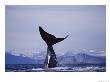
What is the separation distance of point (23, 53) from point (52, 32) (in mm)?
371

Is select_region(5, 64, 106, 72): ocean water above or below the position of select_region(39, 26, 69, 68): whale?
below

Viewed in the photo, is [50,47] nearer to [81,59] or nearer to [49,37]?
[49,37]

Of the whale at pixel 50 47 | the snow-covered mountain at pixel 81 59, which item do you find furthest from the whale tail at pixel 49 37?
the snow-covered mountain at pixel 81 59

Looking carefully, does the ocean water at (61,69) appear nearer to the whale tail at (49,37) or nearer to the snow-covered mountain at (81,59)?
the snow-covered mountain at (81,59)

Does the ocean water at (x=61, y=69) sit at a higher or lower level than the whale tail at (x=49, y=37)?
lower

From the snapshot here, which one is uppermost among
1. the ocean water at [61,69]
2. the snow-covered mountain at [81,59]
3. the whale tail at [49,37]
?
the whale tail at [49,37]

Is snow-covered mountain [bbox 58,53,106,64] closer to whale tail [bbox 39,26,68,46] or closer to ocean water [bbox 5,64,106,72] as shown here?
ocean water [bbox 5,64,106,72]

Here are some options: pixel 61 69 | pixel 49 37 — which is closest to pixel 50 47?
pixel 49 37

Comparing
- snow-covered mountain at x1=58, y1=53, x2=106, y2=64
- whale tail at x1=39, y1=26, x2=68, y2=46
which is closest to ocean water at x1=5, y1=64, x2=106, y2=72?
snow-covered mountain at x1=58, y1=53, x2=106, y2=64

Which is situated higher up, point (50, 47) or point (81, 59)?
point (50, 47)

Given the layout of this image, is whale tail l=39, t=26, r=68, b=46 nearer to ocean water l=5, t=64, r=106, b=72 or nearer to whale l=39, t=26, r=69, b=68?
whale l=39, t=26, r=69, b=68

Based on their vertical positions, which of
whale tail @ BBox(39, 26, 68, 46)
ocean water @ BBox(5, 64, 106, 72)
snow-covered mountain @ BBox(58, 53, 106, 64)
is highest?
whale tail @ BBox(39, 26, 68, 46)
